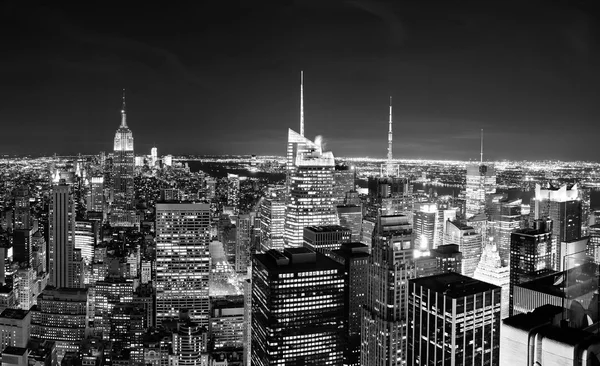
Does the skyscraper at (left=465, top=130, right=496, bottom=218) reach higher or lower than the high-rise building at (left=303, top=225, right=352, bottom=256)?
higher

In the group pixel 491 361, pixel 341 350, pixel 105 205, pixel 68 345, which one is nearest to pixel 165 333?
pixel 68 345

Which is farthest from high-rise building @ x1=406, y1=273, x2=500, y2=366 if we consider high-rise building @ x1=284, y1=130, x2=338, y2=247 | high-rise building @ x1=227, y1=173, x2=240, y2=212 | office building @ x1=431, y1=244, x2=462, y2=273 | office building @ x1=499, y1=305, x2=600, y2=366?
high-rise building @ x1=227, y1=173, x2=240, y2=212

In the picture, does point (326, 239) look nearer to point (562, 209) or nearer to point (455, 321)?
point (562, 209)

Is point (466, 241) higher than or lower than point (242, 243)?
higher

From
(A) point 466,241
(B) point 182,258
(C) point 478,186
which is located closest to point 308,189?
(B) point 182,258

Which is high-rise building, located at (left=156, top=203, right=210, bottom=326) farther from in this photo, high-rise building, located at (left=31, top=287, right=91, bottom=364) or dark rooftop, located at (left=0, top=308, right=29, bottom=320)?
dark rooftop, located at (left=0, top=308, right=29, bottom=320)

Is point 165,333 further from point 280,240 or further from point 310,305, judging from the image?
point 280,240

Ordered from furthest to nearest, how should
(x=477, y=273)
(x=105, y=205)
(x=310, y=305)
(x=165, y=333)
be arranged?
(x=105, y=205), (x=165, y=333), (x=477, y=273), (x=310, y=305)
